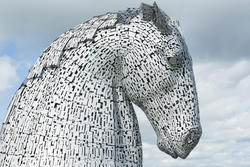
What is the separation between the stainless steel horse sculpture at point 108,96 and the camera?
9.24 ft

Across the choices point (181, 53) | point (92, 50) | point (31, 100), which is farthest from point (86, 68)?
point (181, 53)

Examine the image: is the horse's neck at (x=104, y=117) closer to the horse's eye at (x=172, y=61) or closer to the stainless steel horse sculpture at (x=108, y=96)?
the stainless steel horse sculpture at (x=108, y=96)

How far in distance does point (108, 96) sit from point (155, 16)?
0.64 m

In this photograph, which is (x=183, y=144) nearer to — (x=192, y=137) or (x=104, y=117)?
(x=192, y=137)

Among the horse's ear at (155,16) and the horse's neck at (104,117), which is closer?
the horse's neck at (104,117)

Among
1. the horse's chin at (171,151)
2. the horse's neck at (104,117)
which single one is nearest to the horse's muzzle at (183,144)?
the horse's chin at (171,151)

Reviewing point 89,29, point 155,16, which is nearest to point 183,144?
point 155,16

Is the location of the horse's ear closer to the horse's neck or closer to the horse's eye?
the horse's eye

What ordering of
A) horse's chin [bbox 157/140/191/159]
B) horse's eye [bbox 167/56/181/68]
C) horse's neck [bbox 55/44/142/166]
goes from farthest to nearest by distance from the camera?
horse's chin [bbox 157/140/191/159] → horse's eye [bbox 167/56/181/68] → horse's neck [bbox 55/44/142/166]

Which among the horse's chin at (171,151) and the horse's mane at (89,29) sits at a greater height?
the horse's mane at (89,29)

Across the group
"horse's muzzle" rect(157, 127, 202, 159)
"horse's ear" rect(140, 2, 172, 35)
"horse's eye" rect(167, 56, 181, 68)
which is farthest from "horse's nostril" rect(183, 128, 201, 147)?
"horse's ear" rect(140, 2, 172, 35)

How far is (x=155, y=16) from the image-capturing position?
3.01 metres

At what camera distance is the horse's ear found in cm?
299

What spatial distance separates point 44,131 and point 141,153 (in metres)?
0.71
